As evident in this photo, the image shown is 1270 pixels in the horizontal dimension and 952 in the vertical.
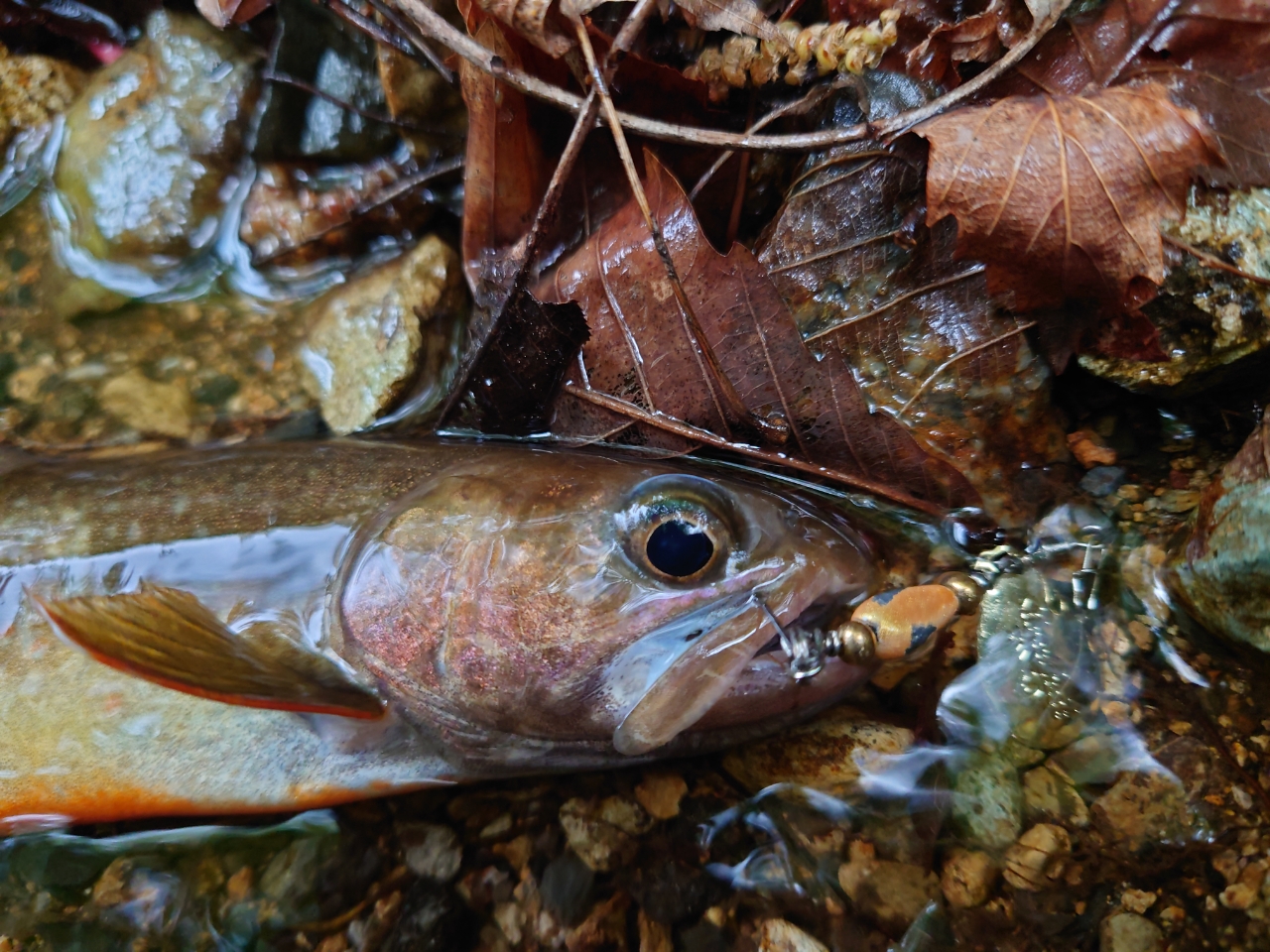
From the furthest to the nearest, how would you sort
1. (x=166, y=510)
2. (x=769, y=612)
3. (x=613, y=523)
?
(x=166, y=510), (x=613, y=523), (x=769, y=612)

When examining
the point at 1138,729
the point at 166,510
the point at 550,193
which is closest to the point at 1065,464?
the point at 1138,729

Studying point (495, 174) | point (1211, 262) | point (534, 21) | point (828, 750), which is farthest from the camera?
point (495, 174)

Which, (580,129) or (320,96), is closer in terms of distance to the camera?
(580,129)

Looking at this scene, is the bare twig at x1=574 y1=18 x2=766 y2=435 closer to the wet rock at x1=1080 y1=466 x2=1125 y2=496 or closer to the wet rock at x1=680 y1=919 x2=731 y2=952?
→ the wet rock at x1=1080 y1=466 x2=1125 y2=496

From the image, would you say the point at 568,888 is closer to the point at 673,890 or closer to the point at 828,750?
the point at 673,890

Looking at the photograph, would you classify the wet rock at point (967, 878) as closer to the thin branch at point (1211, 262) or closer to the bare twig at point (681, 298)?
the bare twig at point (681, 298)

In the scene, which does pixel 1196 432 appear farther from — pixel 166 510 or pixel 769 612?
pixel 166 510

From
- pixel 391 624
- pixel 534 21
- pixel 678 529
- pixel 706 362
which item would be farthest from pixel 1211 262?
pixel 391 624
